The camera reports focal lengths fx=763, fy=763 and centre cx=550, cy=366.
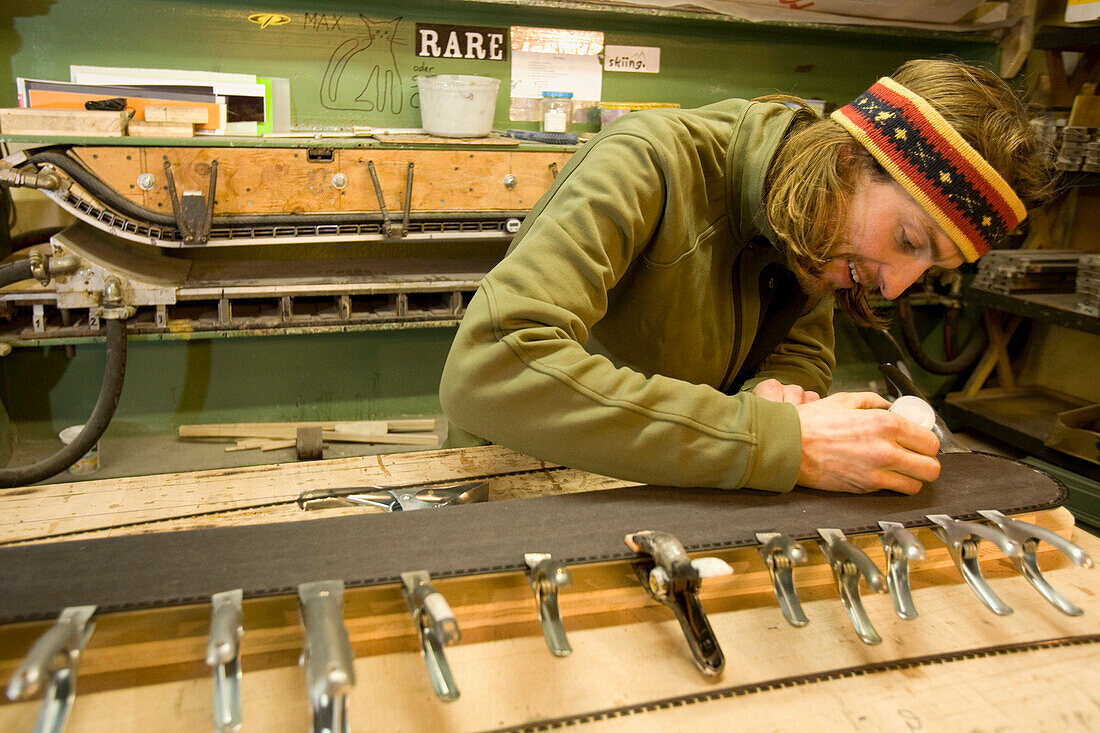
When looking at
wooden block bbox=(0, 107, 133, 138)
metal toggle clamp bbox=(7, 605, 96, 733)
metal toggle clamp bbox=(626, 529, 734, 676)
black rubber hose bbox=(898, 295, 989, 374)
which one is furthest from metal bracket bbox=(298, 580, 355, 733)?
black rubber hose bbox=(898, 295, 989, 374)

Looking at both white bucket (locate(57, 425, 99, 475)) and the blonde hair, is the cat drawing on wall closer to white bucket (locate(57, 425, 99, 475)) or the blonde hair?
white bucket (locate(57, 425, 99, 475))

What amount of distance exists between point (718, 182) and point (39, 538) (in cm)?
117

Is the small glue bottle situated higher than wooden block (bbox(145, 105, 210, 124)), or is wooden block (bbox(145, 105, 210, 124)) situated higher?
wooden block (bbox(145, 105, 210, 124))

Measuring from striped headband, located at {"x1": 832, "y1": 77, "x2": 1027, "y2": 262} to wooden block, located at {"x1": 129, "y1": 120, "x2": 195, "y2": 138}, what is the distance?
6.26ft

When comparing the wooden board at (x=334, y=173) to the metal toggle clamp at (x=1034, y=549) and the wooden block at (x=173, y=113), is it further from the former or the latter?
the metal toggle clamp at (x=1034, y=549)

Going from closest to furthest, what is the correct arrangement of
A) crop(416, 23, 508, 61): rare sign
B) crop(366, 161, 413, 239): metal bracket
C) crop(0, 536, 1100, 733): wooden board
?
crop(0, 536, 1100, 733): wooden board → crop(366, 161, 413, 239): metal bracket → crop(416, 23, 508, 61): rare sign

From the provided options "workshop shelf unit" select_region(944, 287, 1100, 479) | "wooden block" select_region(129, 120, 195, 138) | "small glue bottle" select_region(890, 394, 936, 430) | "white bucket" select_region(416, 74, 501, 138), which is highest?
"white bucket" select_region(416, 74, 501, 138)

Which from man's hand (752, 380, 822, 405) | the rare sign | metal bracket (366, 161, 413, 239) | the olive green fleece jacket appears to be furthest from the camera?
the rare sign

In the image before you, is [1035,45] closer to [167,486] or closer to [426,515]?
[426,515]

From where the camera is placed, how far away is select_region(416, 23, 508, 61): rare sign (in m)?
2.75

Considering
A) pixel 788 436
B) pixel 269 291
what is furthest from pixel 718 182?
pixel 269 291

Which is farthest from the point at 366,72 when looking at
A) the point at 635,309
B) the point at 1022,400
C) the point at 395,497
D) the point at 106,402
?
the point at 1022,400

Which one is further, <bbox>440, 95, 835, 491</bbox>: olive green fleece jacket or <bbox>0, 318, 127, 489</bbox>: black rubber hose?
<bbox>0, 318, 127, 489</bbox>: black rubber hose

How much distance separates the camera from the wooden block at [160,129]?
216 centimetres
